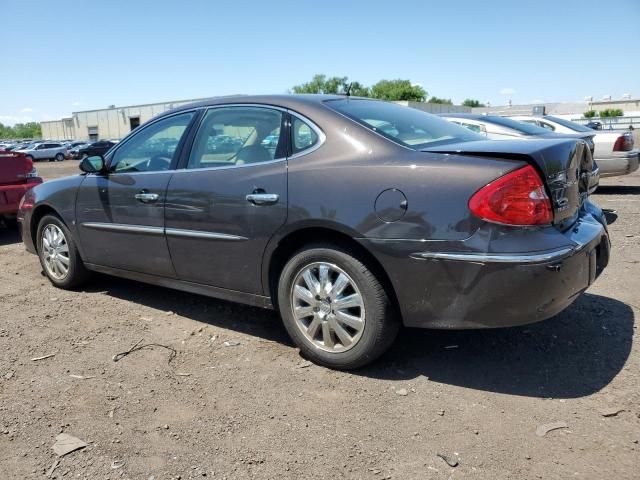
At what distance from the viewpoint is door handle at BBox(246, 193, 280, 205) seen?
130 inches

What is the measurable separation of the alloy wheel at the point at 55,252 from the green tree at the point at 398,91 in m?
90.5

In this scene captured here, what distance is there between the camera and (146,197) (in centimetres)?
401

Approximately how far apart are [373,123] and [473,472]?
2005 millimetres

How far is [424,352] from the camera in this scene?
137 inches

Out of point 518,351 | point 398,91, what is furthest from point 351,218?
point 398,91

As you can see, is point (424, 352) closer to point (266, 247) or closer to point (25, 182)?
point (266, 247)

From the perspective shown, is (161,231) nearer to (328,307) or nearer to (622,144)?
(328,307)

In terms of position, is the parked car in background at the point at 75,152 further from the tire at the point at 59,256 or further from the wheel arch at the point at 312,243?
the wheel arch at the point at 312,243

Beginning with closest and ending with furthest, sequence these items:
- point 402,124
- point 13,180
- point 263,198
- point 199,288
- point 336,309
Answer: point 336,309 → point 263,198 → point 402,124 → point 199,288 → point 13,180

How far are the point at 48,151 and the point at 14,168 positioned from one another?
4138 centimetres

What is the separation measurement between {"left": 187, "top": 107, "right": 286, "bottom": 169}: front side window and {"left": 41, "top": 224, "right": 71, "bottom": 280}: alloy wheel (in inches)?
73.3

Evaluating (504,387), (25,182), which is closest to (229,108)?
(504,387)

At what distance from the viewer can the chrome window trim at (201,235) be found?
11.5ft

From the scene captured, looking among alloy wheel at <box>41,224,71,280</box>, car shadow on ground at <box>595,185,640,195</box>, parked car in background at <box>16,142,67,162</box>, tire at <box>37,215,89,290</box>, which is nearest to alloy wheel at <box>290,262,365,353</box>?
tire at <box>37,215,89,290</box>
